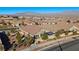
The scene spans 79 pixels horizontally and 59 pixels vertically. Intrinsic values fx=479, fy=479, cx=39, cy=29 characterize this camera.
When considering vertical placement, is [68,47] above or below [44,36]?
below

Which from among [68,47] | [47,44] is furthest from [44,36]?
[68,47]

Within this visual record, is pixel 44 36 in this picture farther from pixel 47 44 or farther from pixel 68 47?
pixel 68 47

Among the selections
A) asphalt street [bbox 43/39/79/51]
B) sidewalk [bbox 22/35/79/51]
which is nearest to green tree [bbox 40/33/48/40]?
sidewalk [bbox 22/35/79/51]

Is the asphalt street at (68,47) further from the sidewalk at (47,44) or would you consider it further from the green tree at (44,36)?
the green tree at (44,36)

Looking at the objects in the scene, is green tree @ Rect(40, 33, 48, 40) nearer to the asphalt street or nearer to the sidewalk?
the sidewalk

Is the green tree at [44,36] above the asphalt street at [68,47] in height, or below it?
above

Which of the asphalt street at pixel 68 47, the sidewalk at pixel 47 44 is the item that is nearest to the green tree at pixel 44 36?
the sidewalk at pixel 47 44

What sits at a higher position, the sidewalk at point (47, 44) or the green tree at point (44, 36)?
the green tree at point (44, 36)
